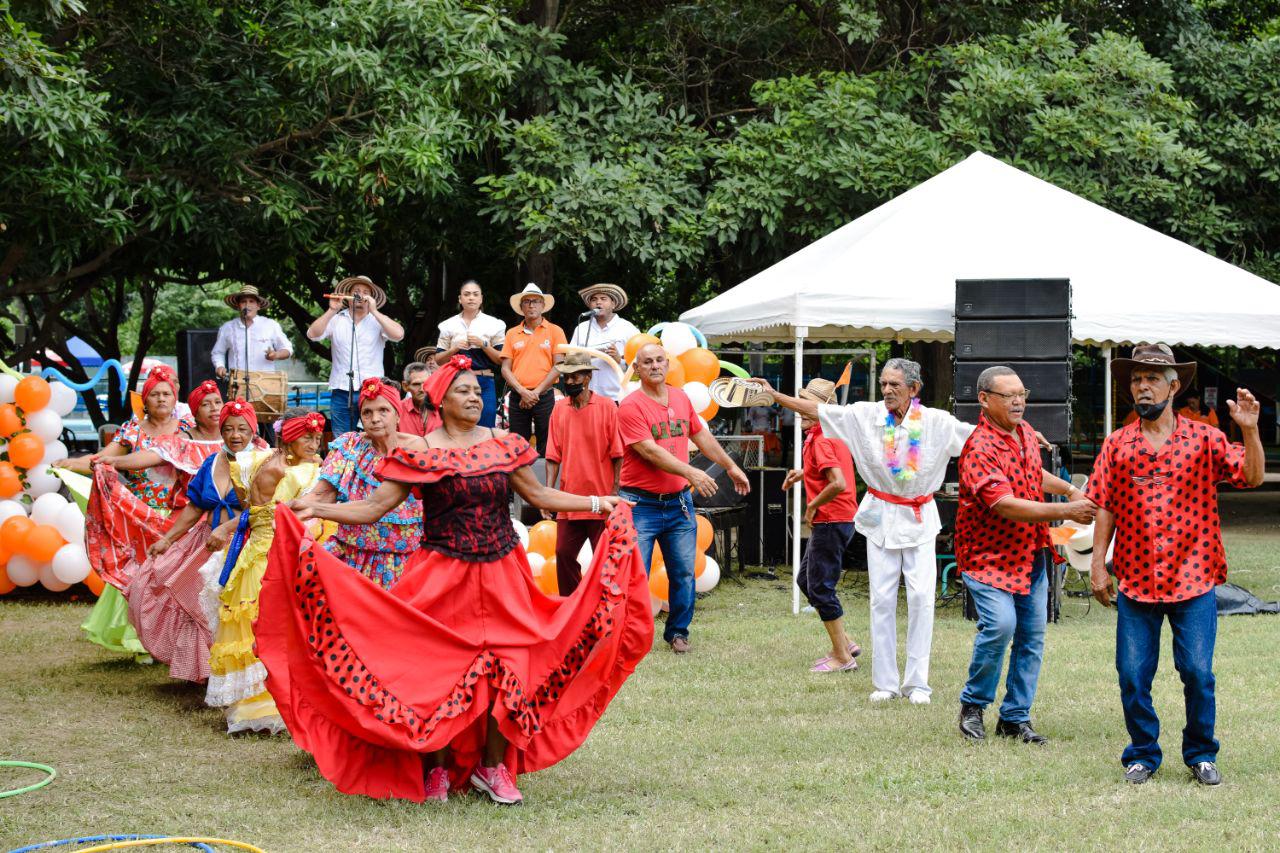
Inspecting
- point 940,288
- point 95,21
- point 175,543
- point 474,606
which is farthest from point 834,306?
point 95,21

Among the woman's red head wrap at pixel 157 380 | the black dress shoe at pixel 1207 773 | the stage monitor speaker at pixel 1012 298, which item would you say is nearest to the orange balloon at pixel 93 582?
the woman's red head wrap at pixel 157 380

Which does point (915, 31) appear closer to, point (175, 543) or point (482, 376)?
point (482, 376)

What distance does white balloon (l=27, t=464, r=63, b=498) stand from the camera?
476 inches

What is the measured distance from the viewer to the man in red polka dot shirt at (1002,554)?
648cm

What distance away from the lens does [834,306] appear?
11.2 meters

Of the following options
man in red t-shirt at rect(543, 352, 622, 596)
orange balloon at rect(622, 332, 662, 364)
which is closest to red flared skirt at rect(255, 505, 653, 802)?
man in red t-shirt at rect(543, 352, 622, 596)

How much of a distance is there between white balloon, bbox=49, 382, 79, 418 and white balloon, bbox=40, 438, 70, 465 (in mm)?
258

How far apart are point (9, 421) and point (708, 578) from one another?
5.81 meters

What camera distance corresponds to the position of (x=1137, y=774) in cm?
591

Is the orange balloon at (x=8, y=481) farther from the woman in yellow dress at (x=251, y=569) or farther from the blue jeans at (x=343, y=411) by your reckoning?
the woman in yellow dress at (x=251, y=569)

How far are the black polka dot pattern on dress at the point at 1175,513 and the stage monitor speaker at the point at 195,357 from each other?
11442mm

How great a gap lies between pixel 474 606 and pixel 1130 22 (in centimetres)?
1702

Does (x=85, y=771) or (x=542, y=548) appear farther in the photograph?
(x=542, y=548)

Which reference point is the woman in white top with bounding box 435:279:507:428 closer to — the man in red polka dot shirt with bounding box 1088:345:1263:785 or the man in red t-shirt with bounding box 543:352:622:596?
the man in red t-shirt with bounding box 543:352:622:596
